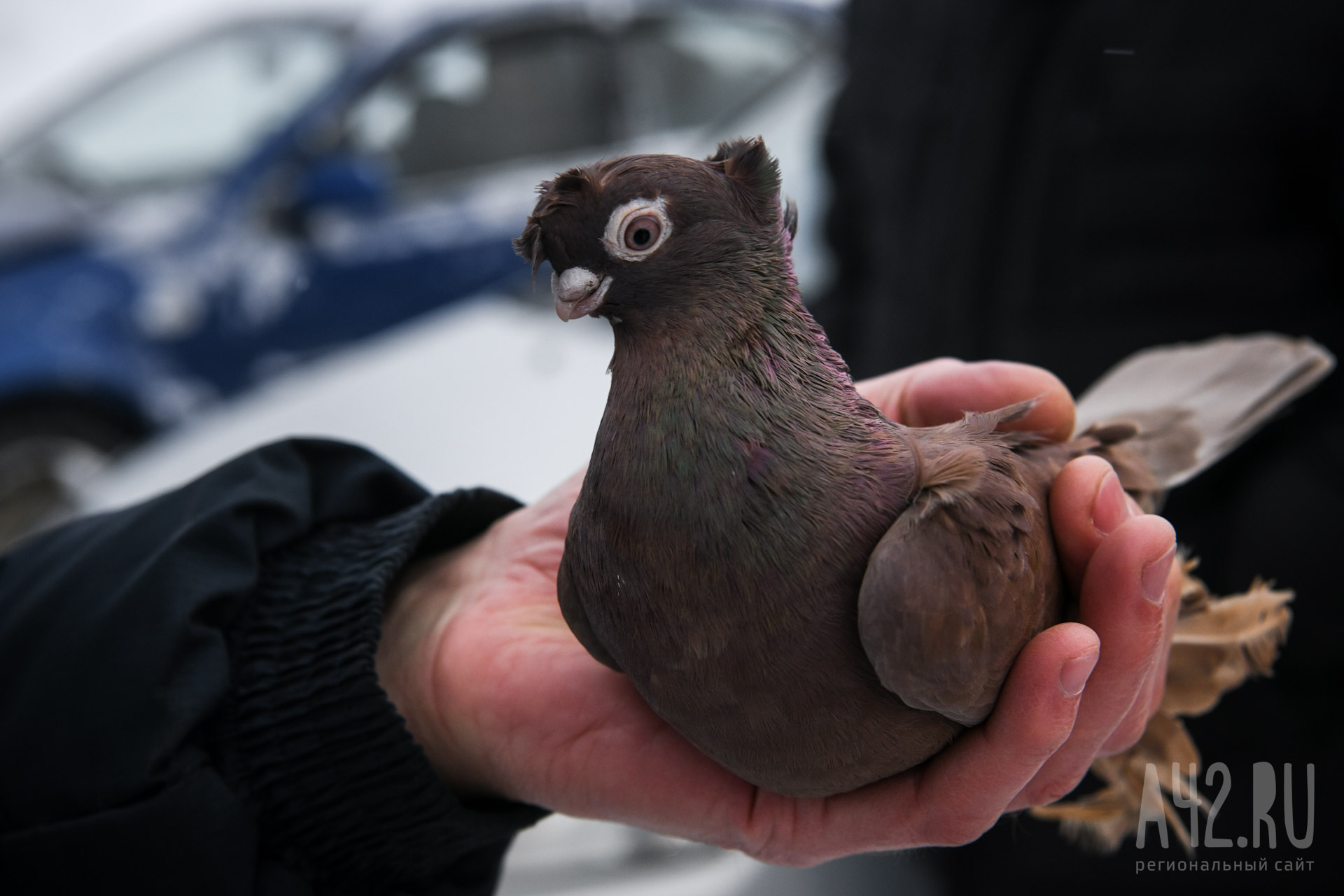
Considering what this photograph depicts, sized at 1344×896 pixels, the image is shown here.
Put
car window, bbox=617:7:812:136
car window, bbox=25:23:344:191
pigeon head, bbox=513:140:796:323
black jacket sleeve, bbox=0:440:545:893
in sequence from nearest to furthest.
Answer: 1. pigeon head, bbox=513:140:796:323
2. black jacket sleeve, bbox=0:440:545:893
3. car window, bbox=617:7:812:136
4. car window, bbox=25:23:344:191

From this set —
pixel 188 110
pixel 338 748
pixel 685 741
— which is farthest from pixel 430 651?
pixel 188 110

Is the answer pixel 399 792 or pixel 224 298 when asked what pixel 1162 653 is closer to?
pixel 399 792

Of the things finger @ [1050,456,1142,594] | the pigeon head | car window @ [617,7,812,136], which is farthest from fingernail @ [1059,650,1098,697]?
car window @ [617,7,812,136]

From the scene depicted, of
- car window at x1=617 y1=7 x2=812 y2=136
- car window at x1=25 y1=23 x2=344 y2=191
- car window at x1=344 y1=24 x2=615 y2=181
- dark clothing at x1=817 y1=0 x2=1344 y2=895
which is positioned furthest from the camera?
car window at x1=25 y1=23 x2=344 y2=191

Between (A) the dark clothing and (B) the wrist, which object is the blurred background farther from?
(B) the wrist

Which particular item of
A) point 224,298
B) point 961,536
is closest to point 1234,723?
point 961,536

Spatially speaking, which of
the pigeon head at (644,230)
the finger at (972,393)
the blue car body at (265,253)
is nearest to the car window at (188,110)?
the blue car body at (265,253)

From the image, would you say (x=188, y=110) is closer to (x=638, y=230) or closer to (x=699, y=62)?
(x=699, y=62)
